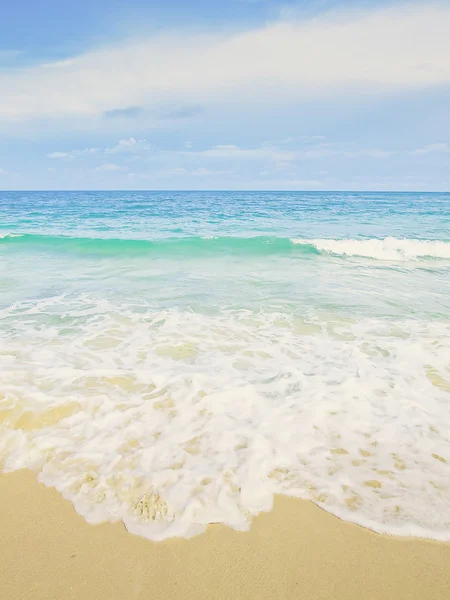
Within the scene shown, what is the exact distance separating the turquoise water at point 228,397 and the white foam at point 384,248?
16.9ft

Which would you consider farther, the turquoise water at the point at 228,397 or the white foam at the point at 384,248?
the white foam at the point at 384,248

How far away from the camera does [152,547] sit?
2289 mm

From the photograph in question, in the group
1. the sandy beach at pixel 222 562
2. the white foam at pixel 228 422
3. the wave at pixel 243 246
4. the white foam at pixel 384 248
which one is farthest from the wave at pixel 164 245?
the sandy beach at pixel 222 562

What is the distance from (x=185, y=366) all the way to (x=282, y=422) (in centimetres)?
151

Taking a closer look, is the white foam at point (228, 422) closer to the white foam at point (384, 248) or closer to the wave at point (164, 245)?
the white foam at point (384, 248)

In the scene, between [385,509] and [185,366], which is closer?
[385,509]

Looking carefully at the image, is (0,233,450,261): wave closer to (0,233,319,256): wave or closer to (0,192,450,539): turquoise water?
(0,233,319,256): wave

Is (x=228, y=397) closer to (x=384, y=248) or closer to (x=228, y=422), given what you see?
(x=228, y=422)

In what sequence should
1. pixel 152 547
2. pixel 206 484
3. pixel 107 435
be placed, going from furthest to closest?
pixel 107 435 < pixel 206 484 < pixel 152 547

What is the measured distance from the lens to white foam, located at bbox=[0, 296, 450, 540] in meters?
2.63

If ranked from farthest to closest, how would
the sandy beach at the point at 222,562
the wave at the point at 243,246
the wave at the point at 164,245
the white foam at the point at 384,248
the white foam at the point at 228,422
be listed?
1. the wave at the point at 164,245
2. the wave at the point at 243,246
3. the white foam at the point at 384,248
4. the white foam at the point at 228,422
5. the sandy beach at the point at 222,562

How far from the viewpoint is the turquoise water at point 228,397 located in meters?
2.68

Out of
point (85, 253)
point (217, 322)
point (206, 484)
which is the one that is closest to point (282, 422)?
point (206, 484)

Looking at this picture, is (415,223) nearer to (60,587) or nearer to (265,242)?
(265,242)
